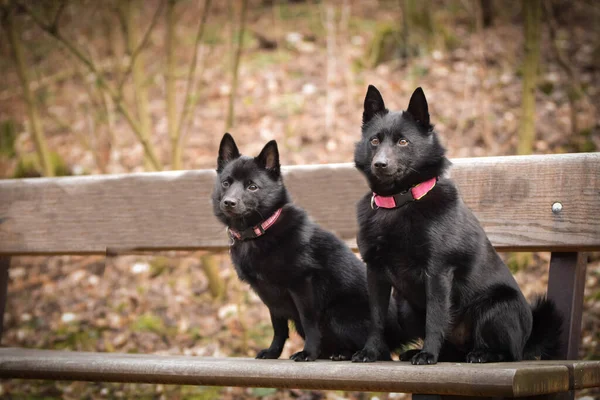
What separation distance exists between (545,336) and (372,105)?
107cm

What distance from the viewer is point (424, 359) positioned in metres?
2.18

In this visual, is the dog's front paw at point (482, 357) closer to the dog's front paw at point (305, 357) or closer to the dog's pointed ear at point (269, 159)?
the dog's front paw at point (305, 357)

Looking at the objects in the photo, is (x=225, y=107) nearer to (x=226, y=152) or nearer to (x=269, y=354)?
(x=226, y=152)

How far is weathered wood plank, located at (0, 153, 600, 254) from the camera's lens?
110 inches

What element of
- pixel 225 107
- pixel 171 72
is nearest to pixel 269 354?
pixel 171 72

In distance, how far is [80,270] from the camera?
635 cm

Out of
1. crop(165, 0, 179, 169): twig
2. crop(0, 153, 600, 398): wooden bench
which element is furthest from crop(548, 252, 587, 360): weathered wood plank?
crop(165, 0, 179, 169): twig

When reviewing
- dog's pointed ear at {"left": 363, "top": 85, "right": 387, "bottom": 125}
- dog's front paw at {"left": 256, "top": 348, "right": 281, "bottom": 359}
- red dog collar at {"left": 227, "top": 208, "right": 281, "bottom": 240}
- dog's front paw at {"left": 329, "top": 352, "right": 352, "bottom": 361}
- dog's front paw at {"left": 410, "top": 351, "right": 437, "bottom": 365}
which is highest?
dog's pointed ear at {"left": 363, "top": 85, "right": 387, "bottom": 125}

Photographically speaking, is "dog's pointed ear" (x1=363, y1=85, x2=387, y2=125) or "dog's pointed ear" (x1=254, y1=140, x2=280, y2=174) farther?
"dog's pointed ear" (x1=254, y1=140, x2=280, y2=174)

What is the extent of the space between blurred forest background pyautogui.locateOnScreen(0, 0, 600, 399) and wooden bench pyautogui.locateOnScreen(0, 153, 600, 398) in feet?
3.46

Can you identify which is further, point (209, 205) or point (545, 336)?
point (209, 205)

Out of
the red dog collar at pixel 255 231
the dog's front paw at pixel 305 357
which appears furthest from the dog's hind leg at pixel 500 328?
the red dog collar at pixel 255 231

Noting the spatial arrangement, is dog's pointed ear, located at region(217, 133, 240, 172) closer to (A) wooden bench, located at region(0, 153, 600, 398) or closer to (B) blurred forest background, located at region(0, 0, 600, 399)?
(A) wooden bench, located at region(0, 153, 600, 398)

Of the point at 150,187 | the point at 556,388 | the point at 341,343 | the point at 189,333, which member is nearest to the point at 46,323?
the point at 189,333
